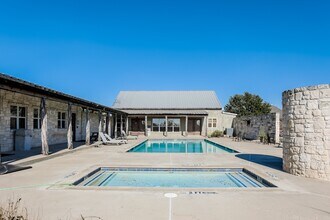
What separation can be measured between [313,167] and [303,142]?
0.72m

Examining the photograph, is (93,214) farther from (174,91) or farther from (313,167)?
(174,91)

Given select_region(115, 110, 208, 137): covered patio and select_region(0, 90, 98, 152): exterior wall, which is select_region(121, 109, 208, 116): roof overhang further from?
select_region(0, 90, 98, 152): exterior wall

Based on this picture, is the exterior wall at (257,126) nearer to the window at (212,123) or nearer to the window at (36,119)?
the window at (212,123)

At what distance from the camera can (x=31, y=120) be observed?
42.0 feet

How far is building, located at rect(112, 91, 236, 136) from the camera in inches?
1078

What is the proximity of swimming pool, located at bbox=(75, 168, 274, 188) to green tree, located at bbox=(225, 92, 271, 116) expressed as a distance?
43.0 metres

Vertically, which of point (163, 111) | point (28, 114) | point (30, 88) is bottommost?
point (28, 114)

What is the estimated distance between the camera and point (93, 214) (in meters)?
3.79

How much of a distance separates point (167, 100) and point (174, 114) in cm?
573

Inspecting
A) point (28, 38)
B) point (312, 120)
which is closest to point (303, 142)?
A: point (312, 120)

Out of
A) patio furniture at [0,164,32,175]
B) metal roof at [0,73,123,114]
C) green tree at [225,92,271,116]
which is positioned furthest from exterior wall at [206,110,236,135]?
patio furniture at [0,164,32,175]

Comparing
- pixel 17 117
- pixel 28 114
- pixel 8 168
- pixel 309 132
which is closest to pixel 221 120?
pixel 28 114

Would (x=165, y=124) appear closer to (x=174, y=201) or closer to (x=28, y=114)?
(x=28, y=114)

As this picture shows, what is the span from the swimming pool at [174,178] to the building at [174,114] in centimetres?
1848
